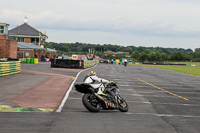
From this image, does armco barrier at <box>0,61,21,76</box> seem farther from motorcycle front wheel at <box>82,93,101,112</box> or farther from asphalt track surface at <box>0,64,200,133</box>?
motorcycle front wheel at <box>82,93,101,112</box>

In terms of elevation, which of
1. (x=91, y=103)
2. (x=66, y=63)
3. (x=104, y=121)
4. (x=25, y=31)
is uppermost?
(x=25, y=31)

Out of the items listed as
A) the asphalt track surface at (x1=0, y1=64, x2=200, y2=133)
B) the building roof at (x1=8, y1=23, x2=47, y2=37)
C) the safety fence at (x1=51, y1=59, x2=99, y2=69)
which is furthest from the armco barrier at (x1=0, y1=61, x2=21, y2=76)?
the building roof at (x1=8, y1=23, x2=47, y2=37)

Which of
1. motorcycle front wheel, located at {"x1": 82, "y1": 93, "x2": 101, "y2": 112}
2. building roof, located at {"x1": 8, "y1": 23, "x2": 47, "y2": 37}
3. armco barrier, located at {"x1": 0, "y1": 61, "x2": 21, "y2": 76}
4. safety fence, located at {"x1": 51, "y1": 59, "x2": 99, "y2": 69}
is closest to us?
motorcycle front wheel, located at {"x1": 82, "y1": 93, "x2": 101, "y2": 112}

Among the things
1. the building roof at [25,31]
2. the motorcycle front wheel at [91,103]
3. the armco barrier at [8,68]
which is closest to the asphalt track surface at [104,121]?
the motorcycle front wheel at [91,103]

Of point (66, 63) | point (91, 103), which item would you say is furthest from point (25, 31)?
point (91, 103)

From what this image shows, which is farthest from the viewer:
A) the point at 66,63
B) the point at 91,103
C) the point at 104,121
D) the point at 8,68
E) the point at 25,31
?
the point at 25,31

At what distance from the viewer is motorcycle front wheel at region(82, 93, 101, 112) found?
10.4m

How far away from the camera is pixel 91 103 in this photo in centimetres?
1064

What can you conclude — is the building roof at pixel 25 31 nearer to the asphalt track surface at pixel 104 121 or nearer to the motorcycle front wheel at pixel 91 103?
the asphalt track surface at pixel 104 121

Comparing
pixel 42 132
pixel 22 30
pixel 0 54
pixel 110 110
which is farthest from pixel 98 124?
pixel 22 30

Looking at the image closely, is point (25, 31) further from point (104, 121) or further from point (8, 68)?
point (104, 121)

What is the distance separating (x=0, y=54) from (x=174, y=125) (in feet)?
161

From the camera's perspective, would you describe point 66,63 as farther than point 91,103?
Yes

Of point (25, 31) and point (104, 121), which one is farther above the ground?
point (25, 31)
